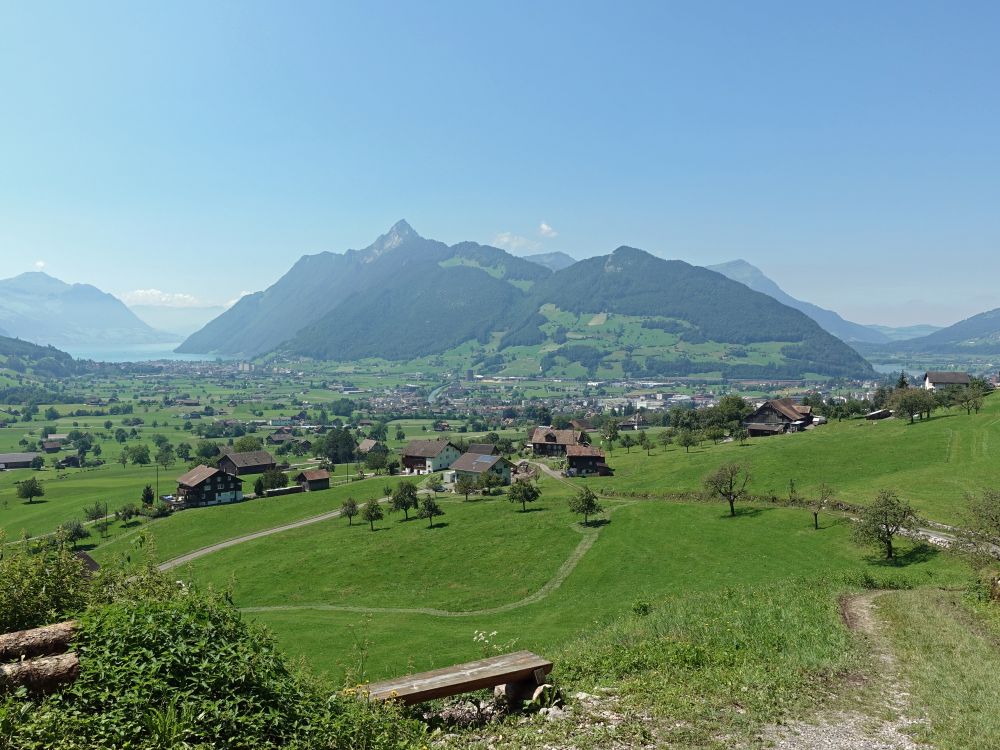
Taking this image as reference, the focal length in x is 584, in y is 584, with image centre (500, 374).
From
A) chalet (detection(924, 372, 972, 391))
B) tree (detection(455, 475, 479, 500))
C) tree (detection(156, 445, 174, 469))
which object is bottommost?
tree (detection(156, 445, 174, 469))

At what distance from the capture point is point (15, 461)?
15550 cm

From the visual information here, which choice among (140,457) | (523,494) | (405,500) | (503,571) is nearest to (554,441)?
(523,494)

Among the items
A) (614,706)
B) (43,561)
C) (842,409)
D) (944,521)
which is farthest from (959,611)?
(842,409)

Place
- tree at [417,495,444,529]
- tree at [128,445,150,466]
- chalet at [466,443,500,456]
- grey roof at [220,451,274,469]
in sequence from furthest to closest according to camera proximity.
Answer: tree at [128,445,150,466], grey roof at [220,451,274,469], chalet at [466,443,500,456], tree at [417,495,444,529]

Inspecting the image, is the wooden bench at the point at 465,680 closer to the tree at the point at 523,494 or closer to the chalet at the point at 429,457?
the tree at the point at 523,494

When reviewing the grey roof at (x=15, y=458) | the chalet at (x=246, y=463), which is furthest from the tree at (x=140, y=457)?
the chalet at (x=246, y=463)

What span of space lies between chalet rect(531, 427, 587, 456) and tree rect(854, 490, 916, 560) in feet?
275

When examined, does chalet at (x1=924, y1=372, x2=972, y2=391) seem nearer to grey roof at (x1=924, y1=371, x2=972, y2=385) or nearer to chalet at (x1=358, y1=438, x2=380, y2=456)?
grey roof at (x1=924, y1=371, x2=972, y2=385)

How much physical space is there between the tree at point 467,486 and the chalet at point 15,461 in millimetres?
132366

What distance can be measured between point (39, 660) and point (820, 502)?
60.0m

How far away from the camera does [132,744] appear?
7.40 metres

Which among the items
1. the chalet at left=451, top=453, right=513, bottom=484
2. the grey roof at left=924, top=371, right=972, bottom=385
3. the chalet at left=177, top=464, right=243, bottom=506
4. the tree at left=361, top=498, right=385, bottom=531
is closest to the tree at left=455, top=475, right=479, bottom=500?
the chalet at left=451, top=453, right=513, bottom=484

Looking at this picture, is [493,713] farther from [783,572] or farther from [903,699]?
[783,572]

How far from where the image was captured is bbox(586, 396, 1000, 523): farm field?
187 ft
